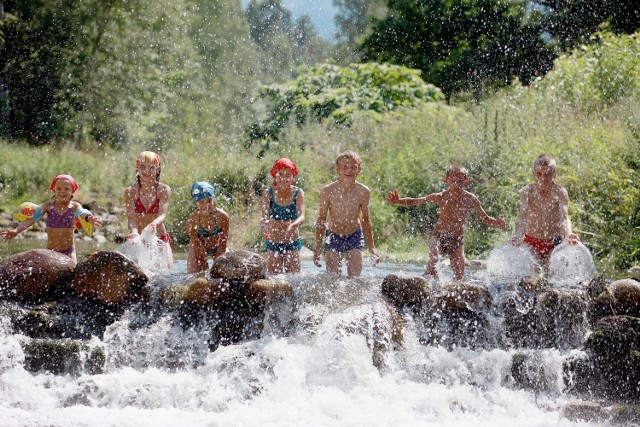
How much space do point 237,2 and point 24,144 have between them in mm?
28537

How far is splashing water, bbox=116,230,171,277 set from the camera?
24.0 feet

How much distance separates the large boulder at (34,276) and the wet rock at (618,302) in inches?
163

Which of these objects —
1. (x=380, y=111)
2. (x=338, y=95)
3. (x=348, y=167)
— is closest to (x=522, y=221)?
(x=348, y=167)

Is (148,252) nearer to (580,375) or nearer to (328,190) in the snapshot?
(328,190)

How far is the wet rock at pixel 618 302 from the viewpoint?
6309 millimetres

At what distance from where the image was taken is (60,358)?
5867mm

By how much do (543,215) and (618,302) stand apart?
4.59ft

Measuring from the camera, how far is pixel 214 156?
16.2 m

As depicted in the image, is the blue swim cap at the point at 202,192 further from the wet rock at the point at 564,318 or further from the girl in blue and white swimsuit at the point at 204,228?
the wet rock at the point at 564,318

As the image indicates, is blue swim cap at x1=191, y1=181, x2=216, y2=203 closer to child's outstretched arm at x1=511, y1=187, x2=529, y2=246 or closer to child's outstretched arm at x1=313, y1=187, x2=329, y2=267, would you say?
child's outstretched arm at x1=313, y1=187, x2=329, y2=267

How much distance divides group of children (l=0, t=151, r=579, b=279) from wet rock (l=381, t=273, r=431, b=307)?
910 millimetres

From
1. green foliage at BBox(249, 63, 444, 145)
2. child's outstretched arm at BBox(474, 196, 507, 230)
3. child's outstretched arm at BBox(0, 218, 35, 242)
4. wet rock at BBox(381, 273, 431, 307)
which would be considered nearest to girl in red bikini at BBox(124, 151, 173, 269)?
child's outstretched arm at BBox(0, 218, 35, 242)

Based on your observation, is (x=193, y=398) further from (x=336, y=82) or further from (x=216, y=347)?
(x=336, y=82)

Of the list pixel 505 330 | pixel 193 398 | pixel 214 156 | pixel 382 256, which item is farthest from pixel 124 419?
pixel 214 156
